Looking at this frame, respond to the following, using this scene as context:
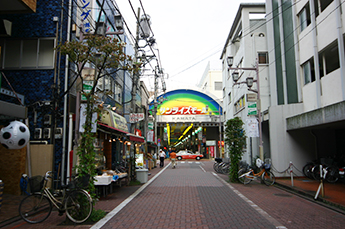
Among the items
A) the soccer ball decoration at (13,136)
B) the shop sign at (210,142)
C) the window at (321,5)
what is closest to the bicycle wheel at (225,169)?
the window at (321,5)

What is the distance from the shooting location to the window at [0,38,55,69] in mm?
12500

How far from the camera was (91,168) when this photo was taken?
23.9 ft

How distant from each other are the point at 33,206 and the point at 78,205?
110 centimetres

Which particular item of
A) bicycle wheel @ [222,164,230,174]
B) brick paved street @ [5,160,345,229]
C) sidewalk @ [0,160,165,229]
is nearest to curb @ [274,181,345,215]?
brick paved street @ [5,160,345,229]

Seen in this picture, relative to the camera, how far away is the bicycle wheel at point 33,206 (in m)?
6.70

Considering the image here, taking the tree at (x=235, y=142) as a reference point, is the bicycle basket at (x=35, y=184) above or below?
below

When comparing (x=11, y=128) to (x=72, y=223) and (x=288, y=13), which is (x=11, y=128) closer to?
(x=72, y=223)

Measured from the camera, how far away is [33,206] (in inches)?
271

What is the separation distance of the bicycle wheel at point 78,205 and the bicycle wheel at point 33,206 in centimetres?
55

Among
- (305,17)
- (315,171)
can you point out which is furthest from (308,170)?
(305,17)

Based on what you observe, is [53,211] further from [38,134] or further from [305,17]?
[305,17]

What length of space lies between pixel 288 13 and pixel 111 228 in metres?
18.1

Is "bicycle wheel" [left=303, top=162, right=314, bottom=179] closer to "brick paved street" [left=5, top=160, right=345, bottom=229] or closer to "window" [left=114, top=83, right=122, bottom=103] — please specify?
"brick paved street" [left=5, top=160, right=345, bottom=229]

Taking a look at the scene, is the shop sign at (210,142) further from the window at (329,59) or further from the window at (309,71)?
the window at (329,59)
